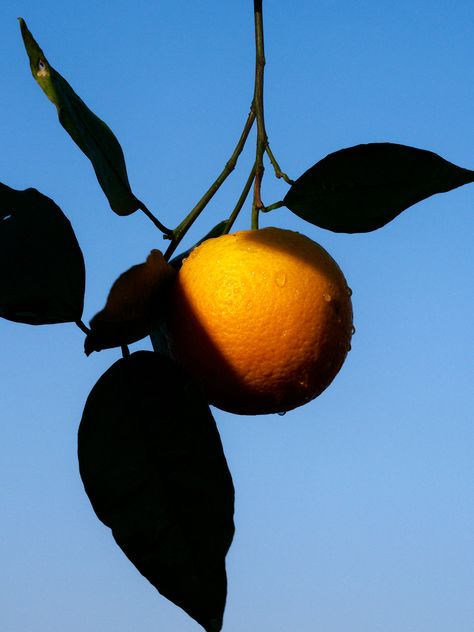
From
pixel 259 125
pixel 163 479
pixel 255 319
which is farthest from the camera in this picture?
pixel 259 125

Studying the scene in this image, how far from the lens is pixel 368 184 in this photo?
124 centimetres

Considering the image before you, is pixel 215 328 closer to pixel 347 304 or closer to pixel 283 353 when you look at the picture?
pixel 283 353

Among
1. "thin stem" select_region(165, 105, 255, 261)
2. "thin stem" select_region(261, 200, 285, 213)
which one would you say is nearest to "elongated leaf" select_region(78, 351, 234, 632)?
"thin stem" select_region(165, 105, 255, 261)

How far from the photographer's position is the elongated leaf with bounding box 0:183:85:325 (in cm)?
106

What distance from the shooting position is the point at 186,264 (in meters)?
1.21

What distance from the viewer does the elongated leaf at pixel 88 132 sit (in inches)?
46.7

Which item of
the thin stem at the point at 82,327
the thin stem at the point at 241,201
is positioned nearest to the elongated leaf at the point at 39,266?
the thin stem at the point at 82,327

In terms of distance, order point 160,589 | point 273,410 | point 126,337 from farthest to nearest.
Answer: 1. point 273,410
2. point 126,337
3. point 160,589

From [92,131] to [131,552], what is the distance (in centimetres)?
54

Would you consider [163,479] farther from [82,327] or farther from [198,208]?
[198,208]

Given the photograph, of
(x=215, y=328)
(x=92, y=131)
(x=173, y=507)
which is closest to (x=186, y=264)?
(x=215, y=328)

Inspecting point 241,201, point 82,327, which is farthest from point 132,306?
point 241,201

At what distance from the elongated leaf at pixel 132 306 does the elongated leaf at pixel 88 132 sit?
0.12 metres

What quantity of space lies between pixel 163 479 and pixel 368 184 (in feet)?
1.50
